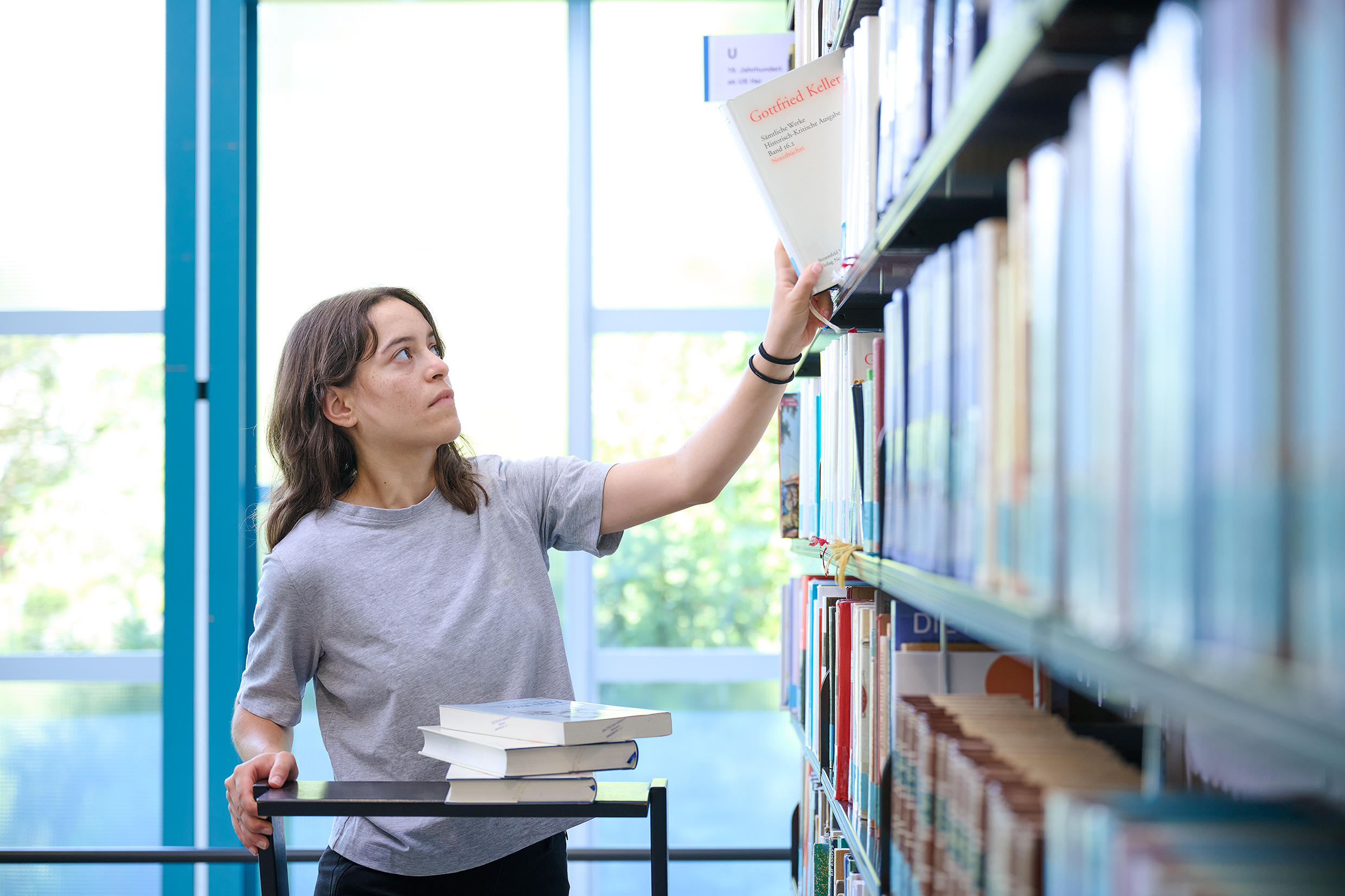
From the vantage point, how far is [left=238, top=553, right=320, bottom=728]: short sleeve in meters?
1.52

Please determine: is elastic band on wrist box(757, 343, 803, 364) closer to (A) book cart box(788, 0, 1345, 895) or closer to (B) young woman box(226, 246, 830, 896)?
(B) young woman box(226, 246, 830, 896)

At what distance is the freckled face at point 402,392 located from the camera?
162 centimetres

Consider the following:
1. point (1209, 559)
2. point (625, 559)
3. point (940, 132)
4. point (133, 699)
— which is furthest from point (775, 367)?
point (133, 699)

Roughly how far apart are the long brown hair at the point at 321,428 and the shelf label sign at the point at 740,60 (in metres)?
0.86

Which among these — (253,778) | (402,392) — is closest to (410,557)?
(402,392)

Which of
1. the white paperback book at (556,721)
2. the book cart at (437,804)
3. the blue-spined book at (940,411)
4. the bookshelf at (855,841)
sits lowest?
the bookshelf at (855,841)

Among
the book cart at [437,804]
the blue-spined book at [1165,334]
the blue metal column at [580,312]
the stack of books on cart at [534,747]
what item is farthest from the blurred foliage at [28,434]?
the blue-spined book at [1165,334]

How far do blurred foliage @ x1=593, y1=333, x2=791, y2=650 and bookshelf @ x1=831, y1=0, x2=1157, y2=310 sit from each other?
193 centimetres

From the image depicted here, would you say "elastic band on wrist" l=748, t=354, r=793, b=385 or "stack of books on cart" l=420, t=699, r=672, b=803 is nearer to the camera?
"stack of books on cart" l=420, t=699, r=672, b=803

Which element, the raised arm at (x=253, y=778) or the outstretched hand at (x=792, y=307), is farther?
the outstretched hand at (x=792, y=307)

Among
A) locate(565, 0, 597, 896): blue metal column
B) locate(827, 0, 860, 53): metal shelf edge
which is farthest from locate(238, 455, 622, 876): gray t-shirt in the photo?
locate(565, 0, 597, 896): blue metal column

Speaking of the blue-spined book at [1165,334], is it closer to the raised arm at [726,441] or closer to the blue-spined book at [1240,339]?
the blue-spined book at [1240,339]

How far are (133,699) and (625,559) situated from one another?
158 centimetres

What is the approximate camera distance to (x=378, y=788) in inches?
46.9
